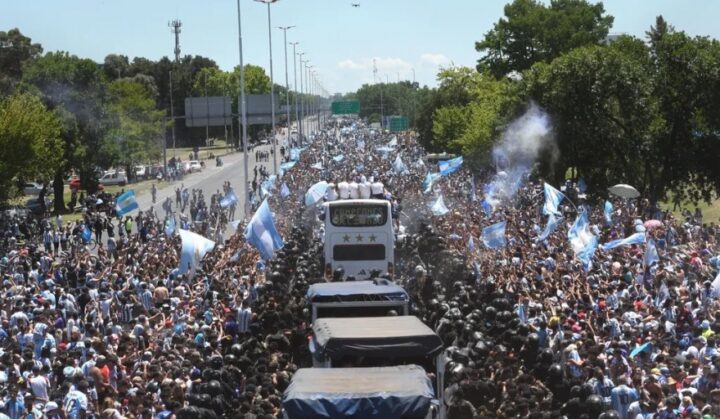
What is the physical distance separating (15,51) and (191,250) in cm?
7681

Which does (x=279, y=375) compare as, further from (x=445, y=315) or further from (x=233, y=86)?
(x=233, y=86)

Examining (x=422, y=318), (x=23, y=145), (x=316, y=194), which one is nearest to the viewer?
(x=422, y=318)

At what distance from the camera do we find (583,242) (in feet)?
77.5

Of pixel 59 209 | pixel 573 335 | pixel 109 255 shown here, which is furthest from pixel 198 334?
pixel 59 209

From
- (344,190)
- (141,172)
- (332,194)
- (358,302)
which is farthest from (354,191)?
(141,172)

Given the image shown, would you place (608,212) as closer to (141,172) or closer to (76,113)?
(76,113)

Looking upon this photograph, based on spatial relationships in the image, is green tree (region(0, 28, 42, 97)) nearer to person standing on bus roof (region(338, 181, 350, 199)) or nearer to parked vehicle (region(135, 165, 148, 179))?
parked vehicle (region(135, 165, 148, 179))

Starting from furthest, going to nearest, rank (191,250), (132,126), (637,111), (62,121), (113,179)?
(132,126) → (113,179) → (62,121) → (637,111) → (191,250)

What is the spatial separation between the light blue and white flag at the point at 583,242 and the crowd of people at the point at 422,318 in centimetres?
45

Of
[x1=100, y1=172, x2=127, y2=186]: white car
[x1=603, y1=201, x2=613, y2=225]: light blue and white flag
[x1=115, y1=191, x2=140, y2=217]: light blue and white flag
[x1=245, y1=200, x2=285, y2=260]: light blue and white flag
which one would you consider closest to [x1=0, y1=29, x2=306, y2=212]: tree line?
[x1=100, y1=172, x2=127, y2=186]: white car

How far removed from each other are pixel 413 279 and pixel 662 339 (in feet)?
27.8

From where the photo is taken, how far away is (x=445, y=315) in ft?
57.9

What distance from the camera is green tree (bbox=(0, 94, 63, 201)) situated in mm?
45188

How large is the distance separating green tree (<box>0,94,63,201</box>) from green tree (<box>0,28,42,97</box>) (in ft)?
127
